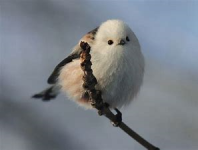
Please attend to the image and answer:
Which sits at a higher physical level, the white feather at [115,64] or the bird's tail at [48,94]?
the bird's tail at [48,94]

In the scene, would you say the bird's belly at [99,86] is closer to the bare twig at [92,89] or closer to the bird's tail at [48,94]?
Result: the bare twig at [92,89]

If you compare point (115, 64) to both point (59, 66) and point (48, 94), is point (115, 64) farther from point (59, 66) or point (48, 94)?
point (48, 94)

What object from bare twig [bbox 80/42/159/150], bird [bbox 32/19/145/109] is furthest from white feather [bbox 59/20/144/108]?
bare twig [bbox 80/42/159/150]

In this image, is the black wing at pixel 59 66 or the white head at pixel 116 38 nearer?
the white head at pixel 116 38

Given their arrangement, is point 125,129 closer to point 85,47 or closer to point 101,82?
point 101,82

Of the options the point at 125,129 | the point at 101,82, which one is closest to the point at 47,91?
the point at 101,82

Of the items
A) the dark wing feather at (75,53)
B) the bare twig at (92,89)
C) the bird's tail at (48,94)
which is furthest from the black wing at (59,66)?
the bare twig at (92,89)

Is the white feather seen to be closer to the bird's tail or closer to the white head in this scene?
the white head

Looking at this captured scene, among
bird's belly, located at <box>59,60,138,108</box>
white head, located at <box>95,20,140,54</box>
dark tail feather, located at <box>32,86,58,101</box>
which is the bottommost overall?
bird's belly, located at <box>59,60,138,108</box>
